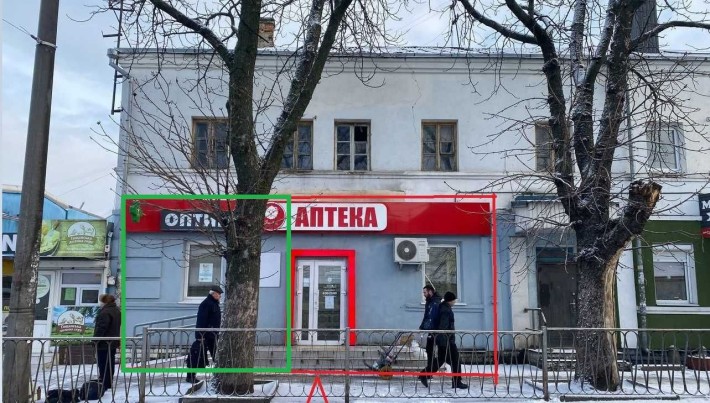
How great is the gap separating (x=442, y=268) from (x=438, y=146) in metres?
3.10

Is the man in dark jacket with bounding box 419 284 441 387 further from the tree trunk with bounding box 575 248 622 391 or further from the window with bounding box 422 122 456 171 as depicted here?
the window with bounding box 422 122 456 171

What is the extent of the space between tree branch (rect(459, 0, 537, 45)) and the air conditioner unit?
5.66 m

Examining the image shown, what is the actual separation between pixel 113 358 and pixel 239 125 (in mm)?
4023

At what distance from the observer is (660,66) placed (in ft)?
49.8

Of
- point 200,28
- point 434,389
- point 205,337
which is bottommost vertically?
point 434,389

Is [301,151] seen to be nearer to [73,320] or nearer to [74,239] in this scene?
[74,239]

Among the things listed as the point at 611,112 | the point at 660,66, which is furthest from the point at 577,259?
the point at 660,66

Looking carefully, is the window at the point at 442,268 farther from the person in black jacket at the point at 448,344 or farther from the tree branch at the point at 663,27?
the tree branch at the point at 663,27

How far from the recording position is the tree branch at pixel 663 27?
932 centimetres

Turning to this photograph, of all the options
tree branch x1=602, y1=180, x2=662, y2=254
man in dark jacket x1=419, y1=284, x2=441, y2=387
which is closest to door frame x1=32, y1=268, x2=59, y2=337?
man in dark jacket x1=419, y1=284, x2=441, y2=387

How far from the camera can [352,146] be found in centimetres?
1509

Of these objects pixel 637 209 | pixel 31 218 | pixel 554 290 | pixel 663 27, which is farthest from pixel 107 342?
pixel 554 290

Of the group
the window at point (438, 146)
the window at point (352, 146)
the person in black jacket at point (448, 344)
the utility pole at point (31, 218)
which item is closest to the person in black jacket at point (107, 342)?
the utility pole at point (31, 218)

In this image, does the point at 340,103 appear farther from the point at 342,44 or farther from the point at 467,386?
the point at 467,386
